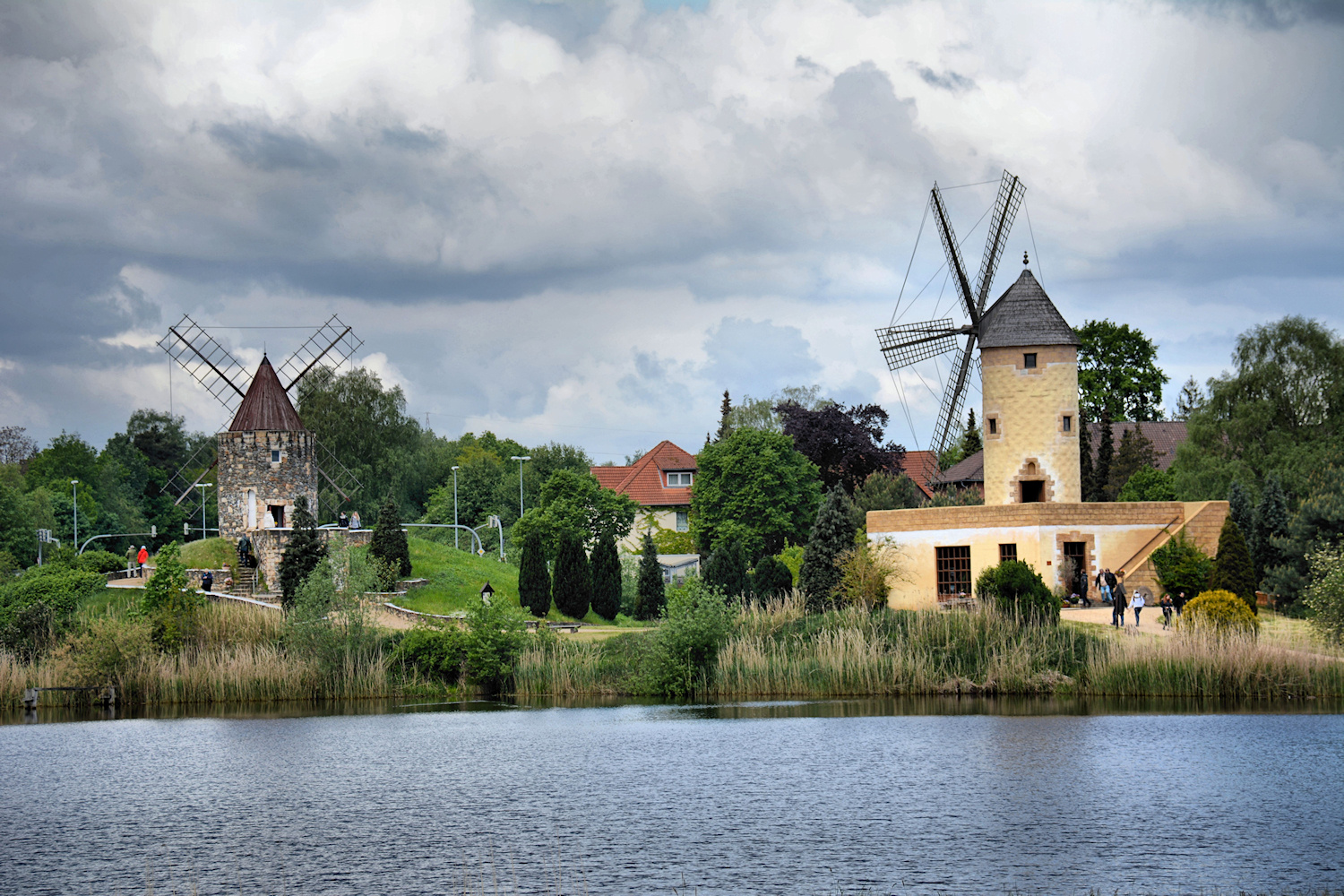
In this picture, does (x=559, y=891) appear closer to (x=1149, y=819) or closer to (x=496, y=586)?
(x=1149, y=819)

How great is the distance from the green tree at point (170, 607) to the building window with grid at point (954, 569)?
2235 cm

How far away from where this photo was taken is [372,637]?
116 feet

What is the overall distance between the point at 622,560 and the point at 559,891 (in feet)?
174

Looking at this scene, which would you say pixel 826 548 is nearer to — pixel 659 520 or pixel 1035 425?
pixel 1035 425

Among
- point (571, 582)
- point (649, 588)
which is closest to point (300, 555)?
point (571, 582)

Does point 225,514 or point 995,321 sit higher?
point 995,321

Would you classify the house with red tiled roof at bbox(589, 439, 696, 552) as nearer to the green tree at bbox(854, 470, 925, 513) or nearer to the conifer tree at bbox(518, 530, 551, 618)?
the green tree at bbox(854, 470, 925, 513)

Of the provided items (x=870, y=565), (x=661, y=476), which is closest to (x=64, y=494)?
(x=661, y=476)

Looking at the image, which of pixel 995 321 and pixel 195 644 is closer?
pixel 195 644

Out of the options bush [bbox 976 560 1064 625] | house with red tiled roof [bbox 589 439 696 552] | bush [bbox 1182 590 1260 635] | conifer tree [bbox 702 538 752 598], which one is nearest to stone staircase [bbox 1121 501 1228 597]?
bush [bbox 976 560 1064 625]

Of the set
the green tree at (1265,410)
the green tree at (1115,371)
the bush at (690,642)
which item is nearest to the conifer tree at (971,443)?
the green tree at (1115,371)

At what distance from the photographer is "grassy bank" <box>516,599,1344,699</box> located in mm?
28828

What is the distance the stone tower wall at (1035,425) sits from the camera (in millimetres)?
44875

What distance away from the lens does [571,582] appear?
5044 cm
